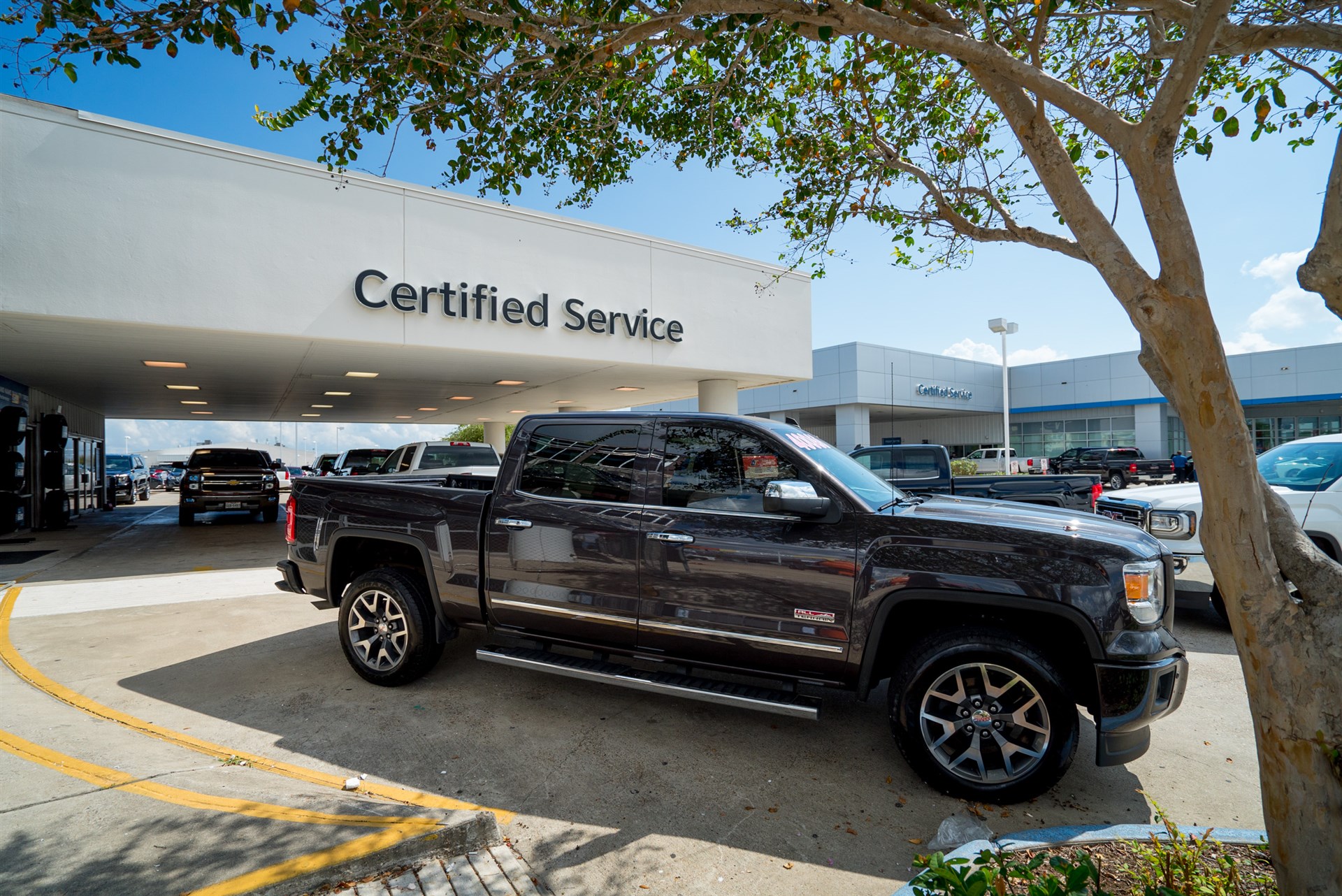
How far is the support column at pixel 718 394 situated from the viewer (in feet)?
56.3

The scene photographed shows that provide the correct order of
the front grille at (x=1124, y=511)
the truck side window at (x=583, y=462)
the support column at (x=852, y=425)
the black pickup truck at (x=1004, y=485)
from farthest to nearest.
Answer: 1. the support column at (x=852, y=425)
2. the black pickup truck at (x=1004, y=485)
3. the front grille at (x=1124, y=511)
4. the truck side window at (x=583, y=462)

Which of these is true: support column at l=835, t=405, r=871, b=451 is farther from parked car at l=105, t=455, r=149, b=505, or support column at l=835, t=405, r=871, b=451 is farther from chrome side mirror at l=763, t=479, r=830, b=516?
chrome side mirror at l=763, t=479, r=830, b=516

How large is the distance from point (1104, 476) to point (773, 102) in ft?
99.6

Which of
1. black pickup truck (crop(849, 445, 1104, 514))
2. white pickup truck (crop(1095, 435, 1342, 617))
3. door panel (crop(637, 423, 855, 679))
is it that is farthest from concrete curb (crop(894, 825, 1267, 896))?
black pickup truck (crop(849, 445, 1104, 514))

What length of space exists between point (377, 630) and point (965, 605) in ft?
13.4

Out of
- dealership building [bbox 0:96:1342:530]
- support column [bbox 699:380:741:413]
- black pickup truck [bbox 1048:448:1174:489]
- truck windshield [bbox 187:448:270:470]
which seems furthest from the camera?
black pickup truck [bbox 1048:448:1174:489]

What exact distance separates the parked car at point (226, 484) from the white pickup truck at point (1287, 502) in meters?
18.2

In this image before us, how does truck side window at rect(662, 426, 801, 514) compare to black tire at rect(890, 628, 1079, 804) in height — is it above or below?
above

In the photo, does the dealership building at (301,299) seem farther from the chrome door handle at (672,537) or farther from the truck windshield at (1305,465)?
the truck windshield at (1305,465)


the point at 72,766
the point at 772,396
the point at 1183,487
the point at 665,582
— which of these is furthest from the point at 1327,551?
the point at 772,396

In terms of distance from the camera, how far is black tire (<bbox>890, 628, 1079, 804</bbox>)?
334cm

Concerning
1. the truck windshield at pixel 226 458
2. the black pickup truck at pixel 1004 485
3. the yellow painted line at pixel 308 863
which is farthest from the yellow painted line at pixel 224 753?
the truck windshield at pixel 226 458

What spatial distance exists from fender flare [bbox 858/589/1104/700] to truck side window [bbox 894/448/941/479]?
7.54 meters

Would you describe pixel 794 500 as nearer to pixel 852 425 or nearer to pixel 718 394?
pixel 718 394
